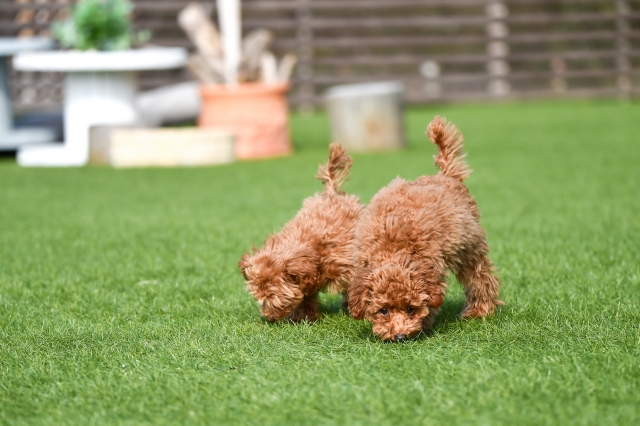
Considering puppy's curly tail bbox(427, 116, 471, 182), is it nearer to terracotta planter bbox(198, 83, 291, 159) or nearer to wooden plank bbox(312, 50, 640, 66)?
terracotta planter bbox(198, 83, 291, 159)

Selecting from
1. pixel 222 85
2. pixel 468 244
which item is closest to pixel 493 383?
pixel 468 244

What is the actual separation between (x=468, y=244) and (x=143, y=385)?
136 centimetres

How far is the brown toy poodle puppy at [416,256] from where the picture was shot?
10.6 ft

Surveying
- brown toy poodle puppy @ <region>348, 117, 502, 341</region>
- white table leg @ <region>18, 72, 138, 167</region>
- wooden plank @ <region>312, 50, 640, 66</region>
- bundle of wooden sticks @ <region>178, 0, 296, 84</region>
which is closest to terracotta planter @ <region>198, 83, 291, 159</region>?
bundle of wooden sticks @ <region>178, 0, 296, 84</region>

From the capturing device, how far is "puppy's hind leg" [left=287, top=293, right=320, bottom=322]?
3811 mm

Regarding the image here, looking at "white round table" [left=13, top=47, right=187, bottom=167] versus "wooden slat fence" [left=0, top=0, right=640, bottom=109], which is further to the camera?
"wooden slat fence" [left=0, top=0, right=640, bottom=109]

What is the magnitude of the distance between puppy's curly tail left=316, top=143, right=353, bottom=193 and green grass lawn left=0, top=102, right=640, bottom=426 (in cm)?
58

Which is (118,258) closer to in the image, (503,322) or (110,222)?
(110,222)

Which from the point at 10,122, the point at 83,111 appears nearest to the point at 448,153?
the point at 83,111

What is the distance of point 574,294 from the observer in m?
4.05

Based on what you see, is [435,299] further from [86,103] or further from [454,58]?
[454,58]

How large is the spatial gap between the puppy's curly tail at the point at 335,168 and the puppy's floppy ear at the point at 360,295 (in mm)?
780

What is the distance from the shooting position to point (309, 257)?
12.0 ft

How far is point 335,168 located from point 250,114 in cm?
583
